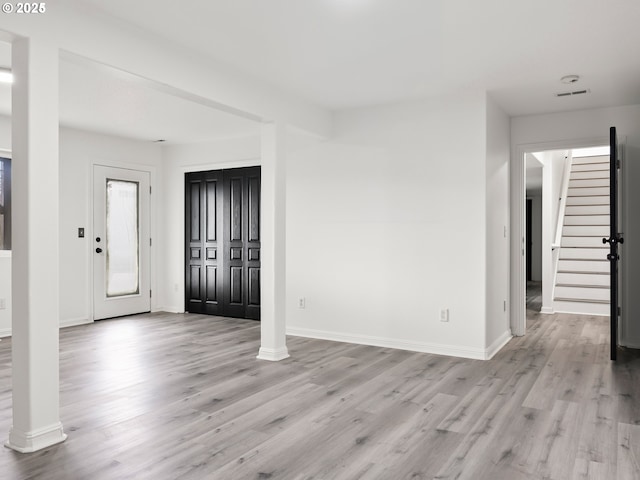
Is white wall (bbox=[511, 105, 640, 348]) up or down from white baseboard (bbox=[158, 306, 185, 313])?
up

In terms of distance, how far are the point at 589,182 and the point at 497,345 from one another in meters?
5.57

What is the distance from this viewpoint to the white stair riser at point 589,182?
29.7 feet

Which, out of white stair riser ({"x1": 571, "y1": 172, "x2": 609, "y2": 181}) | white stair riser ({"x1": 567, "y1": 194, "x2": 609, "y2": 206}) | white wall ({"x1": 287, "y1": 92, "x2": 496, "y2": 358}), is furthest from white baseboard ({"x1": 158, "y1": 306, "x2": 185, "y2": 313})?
white stair riser ({"x1": 571, "y1": 172, "x2": 609, "y2": 181})

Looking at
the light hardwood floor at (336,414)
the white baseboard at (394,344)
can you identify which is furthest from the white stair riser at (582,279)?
the white baseboard at (394,344)

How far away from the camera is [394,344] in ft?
16.7

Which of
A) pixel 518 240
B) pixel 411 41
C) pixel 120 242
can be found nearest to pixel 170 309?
pixel 120 242

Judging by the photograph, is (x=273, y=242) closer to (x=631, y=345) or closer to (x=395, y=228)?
(x=395, y=228)

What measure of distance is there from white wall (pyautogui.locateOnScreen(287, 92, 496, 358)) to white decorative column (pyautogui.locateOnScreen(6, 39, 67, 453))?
3.16 metres

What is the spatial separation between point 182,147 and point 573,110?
16.4 feet

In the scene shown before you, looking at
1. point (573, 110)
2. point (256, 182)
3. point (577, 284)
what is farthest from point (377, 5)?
point (577, 284)

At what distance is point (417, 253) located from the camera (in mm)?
4988

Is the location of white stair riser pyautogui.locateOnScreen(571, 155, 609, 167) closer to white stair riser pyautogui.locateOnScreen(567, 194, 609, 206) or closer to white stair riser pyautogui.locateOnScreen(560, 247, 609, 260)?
white stair riser pyautogui.locateOnScreen(567, 194, 609, 206)

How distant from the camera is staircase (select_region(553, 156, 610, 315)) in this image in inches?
287

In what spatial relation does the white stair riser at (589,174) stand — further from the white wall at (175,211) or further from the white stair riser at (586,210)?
the white wall at (175,211)
